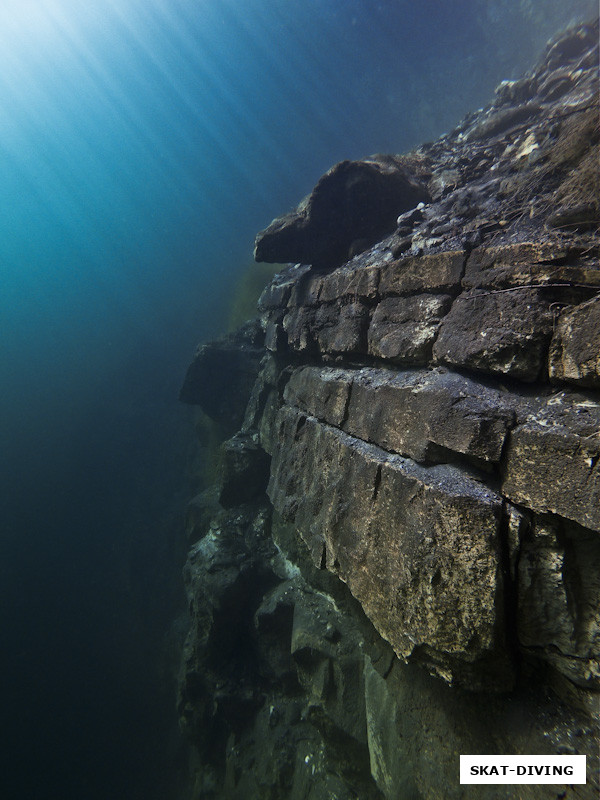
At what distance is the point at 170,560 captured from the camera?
1823 cm

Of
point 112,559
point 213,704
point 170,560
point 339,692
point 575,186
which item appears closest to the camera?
point 575,186

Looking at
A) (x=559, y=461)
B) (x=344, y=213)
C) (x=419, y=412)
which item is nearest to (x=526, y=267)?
(x=419, y=412)

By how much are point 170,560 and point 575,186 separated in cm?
2083

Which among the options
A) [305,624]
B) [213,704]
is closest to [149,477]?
[213,704]

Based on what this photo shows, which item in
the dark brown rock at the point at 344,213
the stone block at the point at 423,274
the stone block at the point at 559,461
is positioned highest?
the dark brown rock at the point at 344,213

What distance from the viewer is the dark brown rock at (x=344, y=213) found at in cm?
614

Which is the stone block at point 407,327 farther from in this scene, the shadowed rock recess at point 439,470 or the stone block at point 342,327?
the stone block at point 342,327

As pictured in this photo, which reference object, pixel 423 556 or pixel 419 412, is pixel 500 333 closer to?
pixel 419 412

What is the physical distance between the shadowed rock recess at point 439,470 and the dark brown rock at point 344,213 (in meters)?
0.03

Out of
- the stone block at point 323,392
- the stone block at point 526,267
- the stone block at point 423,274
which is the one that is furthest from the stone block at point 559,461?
the stone block at point 323,392

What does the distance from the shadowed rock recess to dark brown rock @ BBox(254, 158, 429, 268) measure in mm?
34

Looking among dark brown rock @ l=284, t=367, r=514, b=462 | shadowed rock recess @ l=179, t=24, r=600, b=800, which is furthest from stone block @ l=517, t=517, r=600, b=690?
dark brown rock @ l=284, t=367, r=514, b=462

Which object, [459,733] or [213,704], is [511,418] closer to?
[459,733]

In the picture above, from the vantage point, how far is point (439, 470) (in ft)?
9.64
